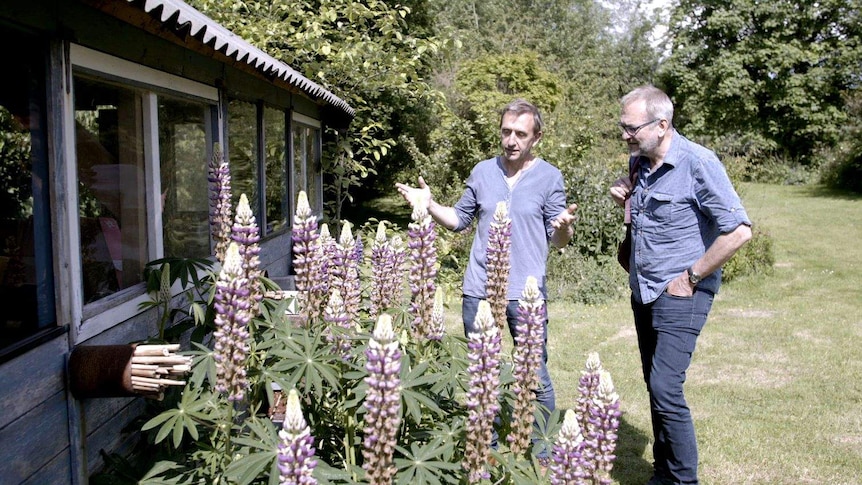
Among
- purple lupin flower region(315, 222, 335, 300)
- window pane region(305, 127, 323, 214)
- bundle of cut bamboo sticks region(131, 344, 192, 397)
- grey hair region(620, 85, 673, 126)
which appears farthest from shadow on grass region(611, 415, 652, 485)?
window pane region(305, 127, 323, 214)

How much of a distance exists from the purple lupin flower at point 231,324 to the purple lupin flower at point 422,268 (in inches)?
28.8

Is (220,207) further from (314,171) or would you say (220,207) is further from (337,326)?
(314,171)

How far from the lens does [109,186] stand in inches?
141

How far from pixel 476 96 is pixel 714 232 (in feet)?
49.3

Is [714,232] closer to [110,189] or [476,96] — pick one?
[110,189]

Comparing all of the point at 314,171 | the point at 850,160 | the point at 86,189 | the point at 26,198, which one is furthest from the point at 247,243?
the point at 850,160

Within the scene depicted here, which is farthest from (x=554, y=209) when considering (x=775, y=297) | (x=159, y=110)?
(x=775, y=297)

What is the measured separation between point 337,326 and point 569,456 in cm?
118

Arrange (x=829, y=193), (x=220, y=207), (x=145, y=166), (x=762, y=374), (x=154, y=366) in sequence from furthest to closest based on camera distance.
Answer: (x=829, y=193), (x=762, y=374), (x=145, y=166), (x=220, y=207), (x=154, y=366)

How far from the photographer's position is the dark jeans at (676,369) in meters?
3.81

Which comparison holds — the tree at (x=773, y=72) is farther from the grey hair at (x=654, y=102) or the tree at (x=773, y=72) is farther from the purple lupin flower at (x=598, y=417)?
the purple lupin flower at (x=598, y=417)

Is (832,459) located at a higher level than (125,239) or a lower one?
lower

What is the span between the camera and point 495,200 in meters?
4.28

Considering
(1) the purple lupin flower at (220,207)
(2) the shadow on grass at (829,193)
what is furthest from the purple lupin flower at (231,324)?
(2) the shadow on grass at (829,193)
